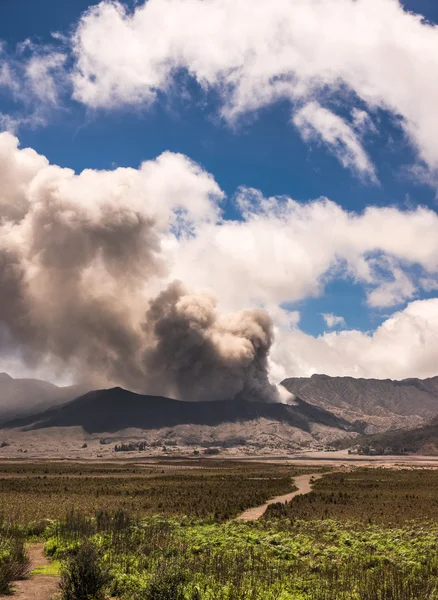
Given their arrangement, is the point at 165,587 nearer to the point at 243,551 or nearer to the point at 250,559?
the point at 250,559

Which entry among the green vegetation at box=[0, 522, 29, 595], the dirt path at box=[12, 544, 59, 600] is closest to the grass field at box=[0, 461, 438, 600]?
the green vegetation at box=[0, 522, 29, 595]

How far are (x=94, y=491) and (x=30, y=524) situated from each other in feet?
111

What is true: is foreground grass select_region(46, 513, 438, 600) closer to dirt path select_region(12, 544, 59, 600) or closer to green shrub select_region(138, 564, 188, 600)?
green shrub select_region(138, 564, 188, 600)

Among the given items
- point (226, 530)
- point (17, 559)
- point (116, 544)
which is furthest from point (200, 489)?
point (17, 559)

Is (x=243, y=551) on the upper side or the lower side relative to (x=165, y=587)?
lower

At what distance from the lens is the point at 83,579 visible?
14875mm

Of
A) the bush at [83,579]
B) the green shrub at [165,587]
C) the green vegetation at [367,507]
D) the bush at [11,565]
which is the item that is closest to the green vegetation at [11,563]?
the bush at [11,565]

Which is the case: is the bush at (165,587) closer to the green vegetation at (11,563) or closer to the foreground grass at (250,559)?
the foreground grass at (250,559)

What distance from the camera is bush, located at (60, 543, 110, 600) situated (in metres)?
14.5

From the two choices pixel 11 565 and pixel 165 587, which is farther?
pixel 11 565

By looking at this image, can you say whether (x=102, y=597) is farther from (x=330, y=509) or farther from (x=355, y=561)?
(x=330, y=509)

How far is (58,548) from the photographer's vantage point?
2302 cm

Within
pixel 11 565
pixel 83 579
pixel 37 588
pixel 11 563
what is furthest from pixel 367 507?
pixel 83 579

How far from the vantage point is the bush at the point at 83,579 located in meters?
14.5
